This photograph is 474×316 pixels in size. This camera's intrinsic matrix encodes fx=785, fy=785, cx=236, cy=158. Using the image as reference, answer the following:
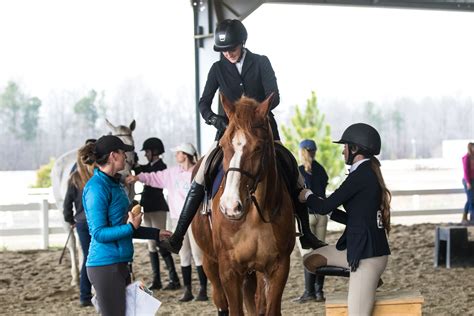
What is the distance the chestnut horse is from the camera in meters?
4.34

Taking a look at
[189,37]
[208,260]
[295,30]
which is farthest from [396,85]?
[208,260]

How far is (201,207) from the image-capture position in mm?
5707

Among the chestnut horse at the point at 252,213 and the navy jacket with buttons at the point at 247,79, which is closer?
the chestnut horse at the point at 252,213

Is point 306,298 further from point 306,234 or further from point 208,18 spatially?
point 208,18

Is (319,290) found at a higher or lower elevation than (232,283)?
lower

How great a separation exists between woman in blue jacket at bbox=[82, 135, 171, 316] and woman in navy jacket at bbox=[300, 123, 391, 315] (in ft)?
4.06

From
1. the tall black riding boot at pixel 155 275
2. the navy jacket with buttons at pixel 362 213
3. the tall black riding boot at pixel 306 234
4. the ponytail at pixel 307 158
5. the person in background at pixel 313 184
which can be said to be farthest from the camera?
the tall black riding boot at pixel 155 275

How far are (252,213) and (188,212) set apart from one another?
0.88m

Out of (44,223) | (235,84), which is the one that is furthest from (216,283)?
(44,223)

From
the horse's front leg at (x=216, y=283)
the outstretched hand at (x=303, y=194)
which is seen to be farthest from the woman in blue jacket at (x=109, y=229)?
the horse's front leg at (x=216, y=283)

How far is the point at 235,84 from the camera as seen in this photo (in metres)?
→ 5.54

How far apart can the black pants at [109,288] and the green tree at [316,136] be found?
661 inches

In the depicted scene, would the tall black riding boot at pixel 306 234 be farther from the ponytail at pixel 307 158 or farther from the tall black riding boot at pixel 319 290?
the tall black riding boot at pixel 319 290

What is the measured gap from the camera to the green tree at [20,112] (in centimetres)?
1738
